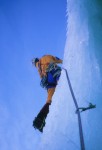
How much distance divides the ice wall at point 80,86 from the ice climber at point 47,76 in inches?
39.6

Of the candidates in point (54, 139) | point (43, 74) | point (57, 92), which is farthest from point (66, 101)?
point (43, 74)

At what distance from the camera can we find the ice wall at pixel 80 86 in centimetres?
348

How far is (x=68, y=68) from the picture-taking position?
4.32 meters

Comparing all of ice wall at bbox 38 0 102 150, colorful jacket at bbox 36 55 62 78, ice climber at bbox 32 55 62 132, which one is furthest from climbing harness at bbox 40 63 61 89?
ice wall at bbox 38 0 102 150

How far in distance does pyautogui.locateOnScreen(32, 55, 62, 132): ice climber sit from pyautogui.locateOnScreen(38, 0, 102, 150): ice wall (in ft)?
3.30

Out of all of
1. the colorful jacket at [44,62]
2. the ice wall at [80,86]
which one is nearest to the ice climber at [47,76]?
the colorful jacket at [44,62]

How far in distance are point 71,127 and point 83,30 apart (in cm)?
202

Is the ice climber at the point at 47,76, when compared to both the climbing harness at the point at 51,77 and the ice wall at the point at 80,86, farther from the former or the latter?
the ice wall at the point at 80,86

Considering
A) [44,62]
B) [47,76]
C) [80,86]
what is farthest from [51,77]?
[80,86]

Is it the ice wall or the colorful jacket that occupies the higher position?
the colorful jacket

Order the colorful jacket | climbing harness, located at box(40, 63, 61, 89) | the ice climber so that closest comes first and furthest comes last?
the ice climber, climbing harness, located at box(40, 63, 61, 89), the colorful jacket

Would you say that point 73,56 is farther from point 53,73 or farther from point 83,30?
point 53,73

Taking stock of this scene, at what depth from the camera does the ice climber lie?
16.9 feet

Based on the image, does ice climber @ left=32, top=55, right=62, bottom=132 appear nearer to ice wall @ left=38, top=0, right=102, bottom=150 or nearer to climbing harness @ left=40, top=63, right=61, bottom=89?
climbing harness @ left=40, top=63, right=61, bottom=89
